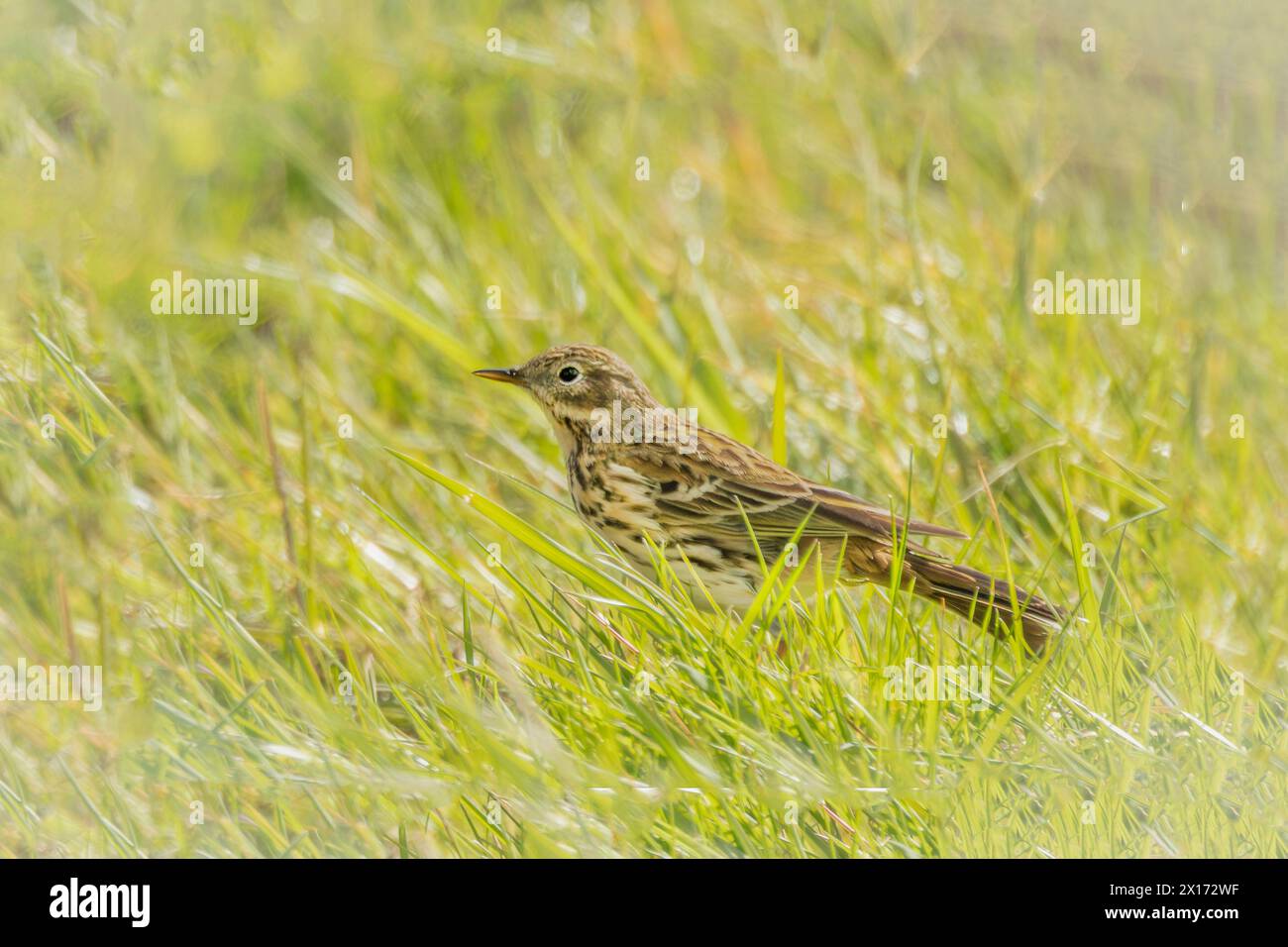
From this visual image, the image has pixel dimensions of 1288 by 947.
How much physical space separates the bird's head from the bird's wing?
0.27 metres

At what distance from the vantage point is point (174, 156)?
5953 mm

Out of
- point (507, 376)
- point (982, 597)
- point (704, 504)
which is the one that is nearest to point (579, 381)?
point (507, 376)

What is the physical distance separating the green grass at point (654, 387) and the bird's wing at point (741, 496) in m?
0.18

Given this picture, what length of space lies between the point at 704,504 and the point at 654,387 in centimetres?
110

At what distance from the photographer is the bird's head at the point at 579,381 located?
4.69 metres

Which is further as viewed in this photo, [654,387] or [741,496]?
[654,387]

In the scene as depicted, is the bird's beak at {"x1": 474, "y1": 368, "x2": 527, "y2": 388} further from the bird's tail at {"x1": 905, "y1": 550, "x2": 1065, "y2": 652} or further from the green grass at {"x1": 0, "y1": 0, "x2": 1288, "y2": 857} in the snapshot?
the bird's tail at {"x1": 905, "y1": 550, "x2": 1065, "y2": 652}

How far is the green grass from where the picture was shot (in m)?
3.46

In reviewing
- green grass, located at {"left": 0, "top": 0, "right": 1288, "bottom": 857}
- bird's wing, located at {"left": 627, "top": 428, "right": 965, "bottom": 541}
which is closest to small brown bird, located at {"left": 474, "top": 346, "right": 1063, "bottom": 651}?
bird's wing, located at {"left": 627, "top": 428, "right": 965, "bottom": 541}

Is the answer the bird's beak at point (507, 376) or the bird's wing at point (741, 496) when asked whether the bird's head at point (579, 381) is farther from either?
the bird's wing at point (741, 496)

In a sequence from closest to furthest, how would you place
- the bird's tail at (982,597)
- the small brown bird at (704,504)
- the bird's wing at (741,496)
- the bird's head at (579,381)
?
the bird's tail at (982,597) → the small brown bird at (704,504) → the bird's wing at (741,496) → the bird's head at (579,381)

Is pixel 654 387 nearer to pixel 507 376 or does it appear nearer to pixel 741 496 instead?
pixel 507 376

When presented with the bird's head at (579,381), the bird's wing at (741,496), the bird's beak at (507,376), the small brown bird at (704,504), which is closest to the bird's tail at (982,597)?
the small brown bird at (704,504)

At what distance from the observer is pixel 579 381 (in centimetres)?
471
